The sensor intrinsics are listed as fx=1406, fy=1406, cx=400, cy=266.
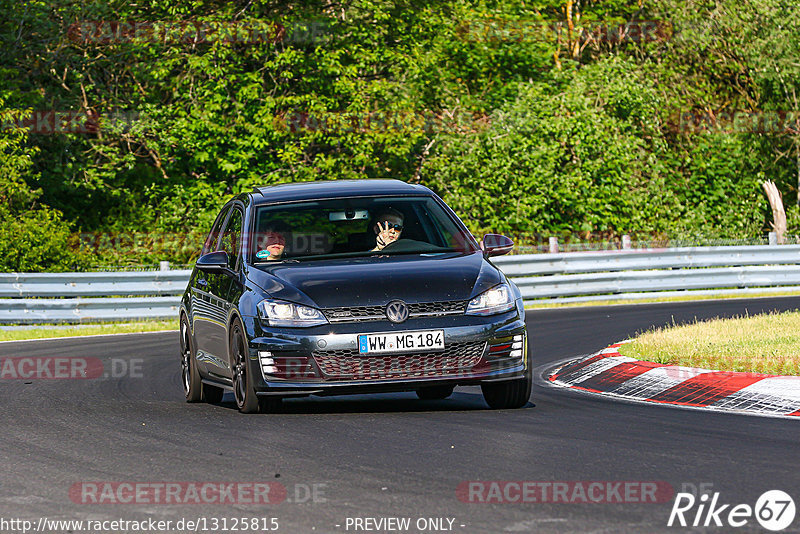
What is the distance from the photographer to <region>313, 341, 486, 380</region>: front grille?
9359 mm

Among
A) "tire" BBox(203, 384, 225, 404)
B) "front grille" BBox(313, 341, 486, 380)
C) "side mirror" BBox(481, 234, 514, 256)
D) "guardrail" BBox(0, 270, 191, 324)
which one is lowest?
"guardrail" BBox(0, 270, 191, 324)

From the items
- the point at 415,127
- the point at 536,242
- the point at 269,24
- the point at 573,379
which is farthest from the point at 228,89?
the point at 573,379

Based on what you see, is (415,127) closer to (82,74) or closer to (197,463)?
(82,74)

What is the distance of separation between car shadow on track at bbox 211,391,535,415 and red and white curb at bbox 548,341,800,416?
100 centimetres

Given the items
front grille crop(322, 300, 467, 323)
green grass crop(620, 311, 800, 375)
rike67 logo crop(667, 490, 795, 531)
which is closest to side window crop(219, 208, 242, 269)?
front grille crop(322, 300, 467, 323)

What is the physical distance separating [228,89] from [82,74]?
3509mm

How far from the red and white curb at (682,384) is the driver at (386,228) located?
211cm

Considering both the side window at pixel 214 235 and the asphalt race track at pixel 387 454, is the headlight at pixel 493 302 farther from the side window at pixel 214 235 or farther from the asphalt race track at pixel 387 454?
the side window at pixel 214 235

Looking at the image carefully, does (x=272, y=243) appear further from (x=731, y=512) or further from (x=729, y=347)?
(x=731, y=512)

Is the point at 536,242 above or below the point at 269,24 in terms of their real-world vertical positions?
below

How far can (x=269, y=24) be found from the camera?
108 feet

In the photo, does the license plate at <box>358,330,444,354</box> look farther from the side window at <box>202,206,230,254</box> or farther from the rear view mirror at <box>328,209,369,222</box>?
the side window at <box>202,206,230,254</box>

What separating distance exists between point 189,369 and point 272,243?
170 centimetres

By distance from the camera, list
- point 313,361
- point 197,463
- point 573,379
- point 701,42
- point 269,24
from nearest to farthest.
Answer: point 197,463 → point 313,361 → point 573,379 → point 269,24 → point 701,42
